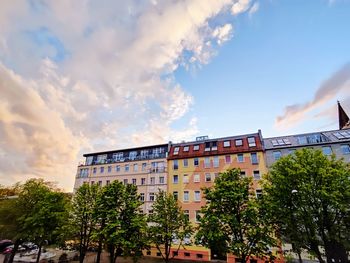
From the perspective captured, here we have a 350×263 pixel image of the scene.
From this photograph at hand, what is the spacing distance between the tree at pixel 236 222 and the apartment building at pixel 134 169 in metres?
19.8

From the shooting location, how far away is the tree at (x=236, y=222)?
17328 mm

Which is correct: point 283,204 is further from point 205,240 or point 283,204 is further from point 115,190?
point 115,190

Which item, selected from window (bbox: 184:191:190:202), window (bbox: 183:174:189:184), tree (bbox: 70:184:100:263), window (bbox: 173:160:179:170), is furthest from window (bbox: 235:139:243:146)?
tree (bbox: 70:184:100:263)

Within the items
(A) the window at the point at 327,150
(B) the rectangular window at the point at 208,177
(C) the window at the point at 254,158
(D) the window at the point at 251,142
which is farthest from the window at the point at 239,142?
(A) the window at the point at 327,150

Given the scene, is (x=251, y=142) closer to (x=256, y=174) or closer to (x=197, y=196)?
(x=256, y=174)

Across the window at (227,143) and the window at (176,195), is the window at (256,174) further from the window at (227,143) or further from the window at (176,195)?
the window at (176,195)

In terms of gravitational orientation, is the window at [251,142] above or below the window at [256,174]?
above

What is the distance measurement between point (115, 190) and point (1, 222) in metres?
16.6

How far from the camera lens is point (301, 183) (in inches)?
666

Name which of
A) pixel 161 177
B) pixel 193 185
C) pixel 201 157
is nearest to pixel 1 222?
pixel 161 177

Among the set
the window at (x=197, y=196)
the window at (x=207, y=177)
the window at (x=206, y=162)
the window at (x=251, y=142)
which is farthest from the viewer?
the window at (x=206, y=162)

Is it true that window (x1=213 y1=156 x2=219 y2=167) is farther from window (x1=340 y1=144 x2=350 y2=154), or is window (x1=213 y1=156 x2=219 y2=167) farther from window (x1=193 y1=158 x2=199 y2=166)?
window (x1=340 y1=144 x2=350 y2=154)

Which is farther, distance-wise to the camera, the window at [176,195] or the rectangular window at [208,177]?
the window at [176,195]

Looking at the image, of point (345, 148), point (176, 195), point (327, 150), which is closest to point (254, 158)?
point (327, 150)
